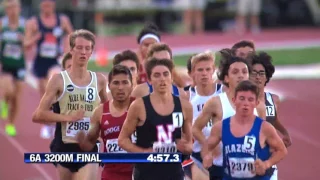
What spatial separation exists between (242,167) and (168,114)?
2.27 ft

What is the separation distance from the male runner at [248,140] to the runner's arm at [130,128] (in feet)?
2.04

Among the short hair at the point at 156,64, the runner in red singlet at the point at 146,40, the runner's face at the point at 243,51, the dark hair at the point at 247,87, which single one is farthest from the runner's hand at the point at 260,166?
the runner in red singlet at the point at 146,40

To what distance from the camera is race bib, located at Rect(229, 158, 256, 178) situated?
671cm

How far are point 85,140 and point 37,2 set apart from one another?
24.2 m

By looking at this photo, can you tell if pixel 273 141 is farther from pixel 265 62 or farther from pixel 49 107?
pixel 49 107

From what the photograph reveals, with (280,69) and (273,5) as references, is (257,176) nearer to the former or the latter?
(280,69)

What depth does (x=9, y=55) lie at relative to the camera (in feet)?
48.0

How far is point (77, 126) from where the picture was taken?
26.8 feet

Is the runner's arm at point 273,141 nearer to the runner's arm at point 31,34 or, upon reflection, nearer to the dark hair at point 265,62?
the dark hair at point 265,62

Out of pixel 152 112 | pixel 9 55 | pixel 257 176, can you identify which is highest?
pixel 9 55

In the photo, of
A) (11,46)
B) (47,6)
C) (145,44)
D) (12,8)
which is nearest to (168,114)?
(145,44)

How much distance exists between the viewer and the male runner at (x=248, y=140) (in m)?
6.70

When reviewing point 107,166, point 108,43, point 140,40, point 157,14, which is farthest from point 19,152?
point 157,14

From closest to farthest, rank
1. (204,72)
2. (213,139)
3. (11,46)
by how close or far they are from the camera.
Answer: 1. (213,139)
2. (204,72)
3. (11,46)
